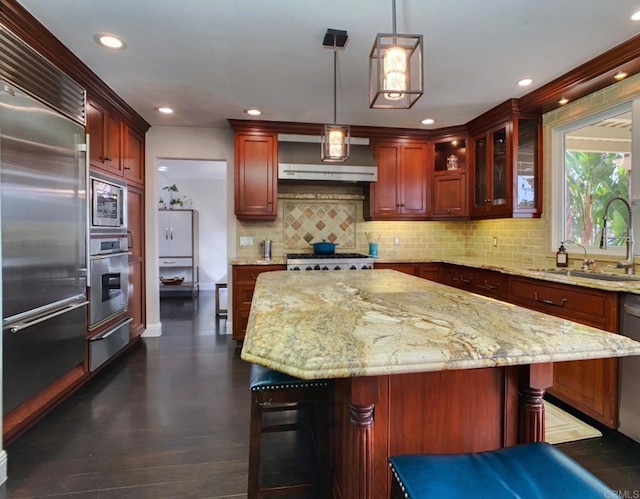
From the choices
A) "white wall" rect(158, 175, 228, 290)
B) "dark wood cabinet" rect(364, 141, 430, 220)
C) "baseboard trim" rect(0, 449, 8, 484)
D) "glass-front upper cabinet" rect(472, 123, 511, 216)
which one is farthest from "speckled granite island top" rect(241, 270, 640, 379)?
"white wall" rect(158, 175, 228, 290)

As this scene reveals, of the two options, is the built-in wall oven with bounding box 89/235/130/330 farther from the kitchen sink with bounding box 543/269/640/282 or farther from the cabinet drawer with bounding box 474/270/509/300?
the kitchen sink with bounding box 543/269/640/282

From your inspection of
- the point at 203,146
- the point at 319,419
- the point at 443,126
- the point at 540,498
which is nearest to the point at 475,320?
the point at 540,498

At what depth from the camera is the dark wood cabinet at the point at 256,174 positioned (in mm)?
3979

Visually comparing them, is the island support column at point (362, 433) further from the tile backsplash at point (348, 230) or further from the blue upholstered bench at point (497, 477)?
the tile backsplash at point (348, 230)

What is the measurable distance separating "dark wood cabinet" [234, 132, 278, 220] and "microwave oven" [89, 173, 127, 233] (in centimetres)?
115

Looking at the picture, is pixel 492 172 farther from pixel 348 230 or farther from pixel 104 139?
pixel 104 139

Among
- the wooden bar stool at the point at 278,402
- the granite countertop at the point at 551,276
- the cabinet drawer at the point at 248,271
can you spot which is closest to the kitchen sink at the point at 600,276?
the granite countertop at the point at 551,276

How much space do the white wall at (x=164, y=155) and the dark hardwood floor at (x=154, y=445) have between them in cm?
123

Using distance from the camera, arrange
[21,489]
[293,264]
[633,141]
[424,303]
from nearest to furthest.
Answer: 1. [424,303]
2. [21,489]
3. [633,141]
4. [293,264]

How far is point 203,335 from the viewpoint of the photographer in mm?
4258

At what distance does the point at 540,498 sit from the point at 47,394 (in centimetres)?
271

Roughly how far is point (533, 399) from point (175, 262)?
7076mm

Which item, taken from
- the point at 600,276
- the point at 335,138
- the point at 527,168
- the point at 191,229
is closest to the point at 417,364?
the point at 335,138

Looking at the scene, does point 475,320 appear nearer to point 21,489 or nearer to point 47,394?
point 21,489
